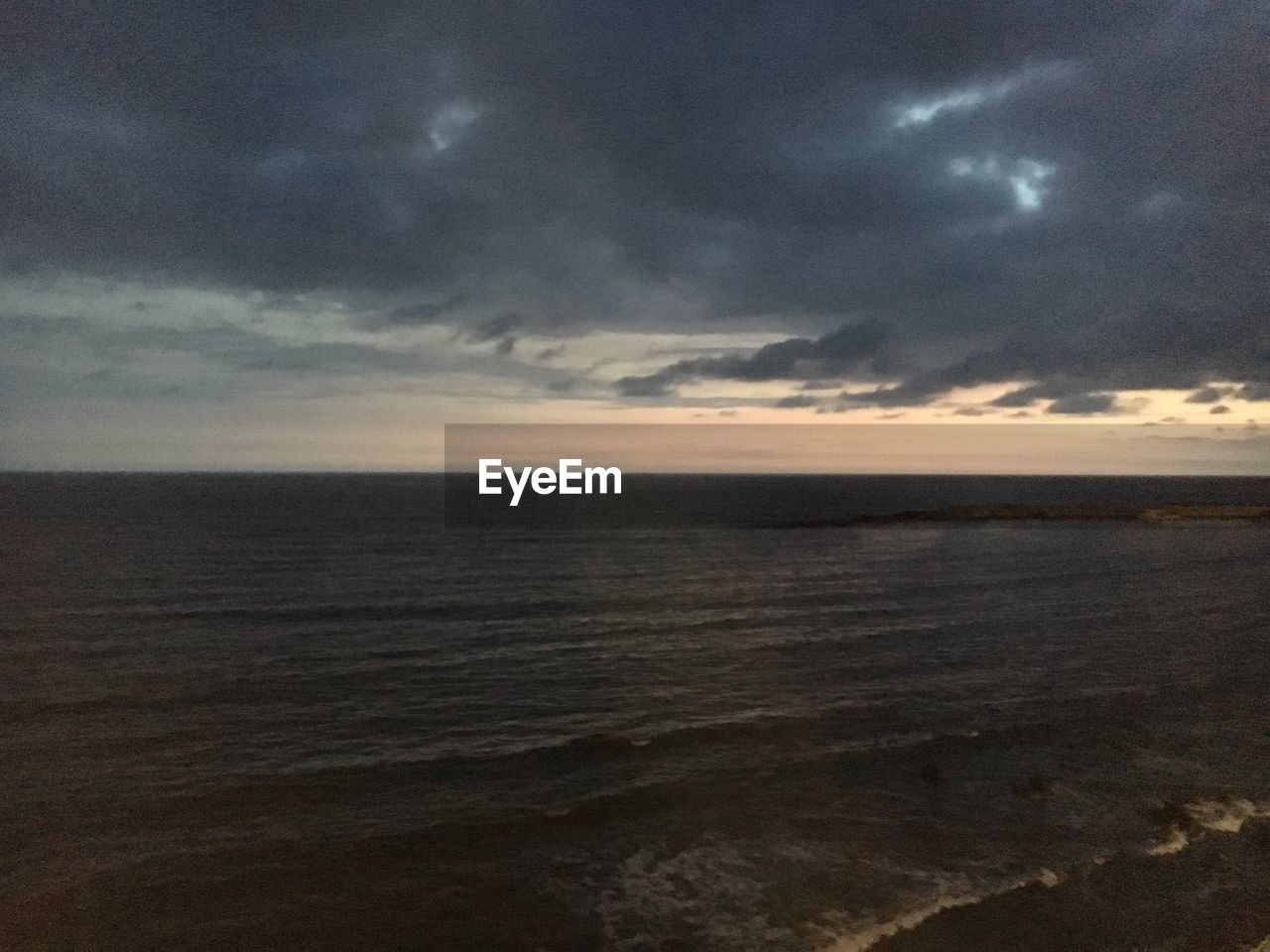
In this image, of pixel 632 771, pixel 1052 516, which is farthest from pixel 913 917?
pixel 1052 516

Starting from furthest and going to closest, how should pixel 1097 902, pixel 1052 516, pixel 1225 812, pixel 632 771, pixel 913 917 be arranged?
1. pixel 1052 516
2. pixel 632 771
3. pixel 1225 812
4. pixel 1097 902
5. pixel 913 917

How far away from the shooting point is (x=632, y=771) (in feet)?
72.9

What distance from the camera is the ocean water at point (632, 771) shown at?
15445 mm

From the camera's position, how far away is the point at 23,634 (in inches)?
1517

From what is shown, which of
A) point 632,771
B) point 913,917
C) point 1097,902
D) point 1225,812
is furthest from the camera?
point 632,771

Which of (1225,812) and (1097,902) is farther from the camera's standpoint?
(1225,812)

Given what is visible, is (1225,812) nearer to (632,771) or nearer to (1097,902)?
(1097,902)

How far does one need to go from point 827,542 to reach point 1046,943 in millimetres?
73717

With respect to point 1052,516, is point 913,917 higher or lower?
lower

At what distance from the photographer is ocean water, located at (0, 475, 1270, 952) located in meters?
15.4

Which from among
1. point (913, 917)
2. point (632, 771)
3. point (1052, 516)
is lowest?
point (913, 917)

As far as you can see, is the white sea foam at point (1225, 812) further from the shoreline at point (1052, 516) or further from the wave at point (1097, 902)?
the shoreline at point (1052, 516)

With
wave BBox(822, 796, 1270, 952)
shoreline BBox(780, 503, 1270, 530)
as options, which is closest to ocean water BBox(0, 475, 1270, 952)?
wave BBox(822, 796, 1270, 952)

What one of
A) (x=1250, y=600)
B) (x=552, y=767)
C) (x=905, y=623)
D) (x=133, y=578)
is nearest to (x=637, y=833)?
(x=552, y=767)
